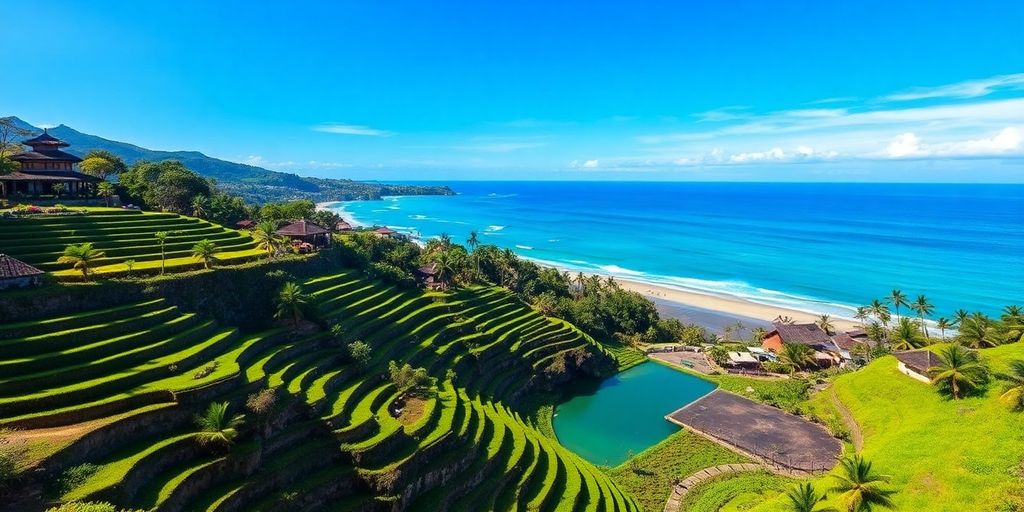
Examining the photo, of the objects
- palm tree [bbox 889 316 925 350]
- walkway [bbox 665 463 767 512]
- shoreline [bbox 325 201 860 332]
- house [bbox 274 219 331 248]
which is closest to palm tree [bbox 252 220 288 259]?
house [bbox 274 219 331 248]

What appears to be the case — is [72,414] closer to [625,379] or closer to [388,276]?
[388,276]

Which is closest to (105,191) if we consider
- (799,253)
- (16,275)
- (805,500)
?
(16,275)

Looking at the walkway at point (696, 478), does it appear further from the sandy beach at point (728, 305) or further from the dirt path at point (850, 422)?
the sandy beach at point (728, 305)

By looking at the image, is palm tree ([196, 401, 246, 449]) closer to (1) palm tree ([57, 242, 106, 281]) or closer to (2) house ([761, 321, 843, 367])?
(1) palm tree ([57, 242, 106, 281])

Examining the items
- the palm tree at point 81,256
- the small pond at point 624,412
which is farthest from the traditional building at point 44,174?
the small pond at point 624,412

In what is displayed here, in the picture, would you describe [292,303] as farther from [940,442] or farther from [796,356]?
[796,356]
